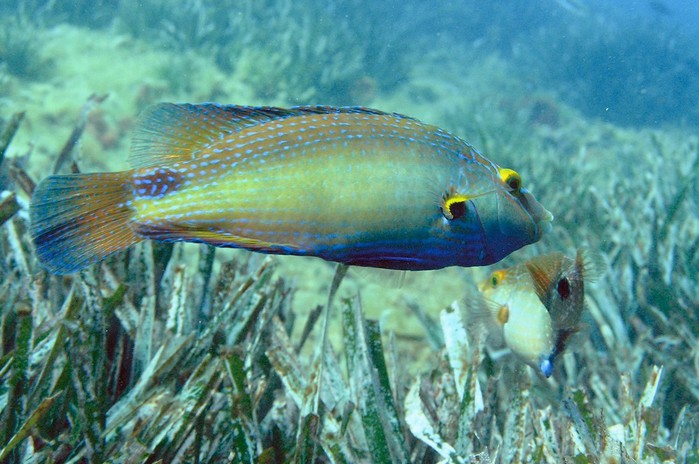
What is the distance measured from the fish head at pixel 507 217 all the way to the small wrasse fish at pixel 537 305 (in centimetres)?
25

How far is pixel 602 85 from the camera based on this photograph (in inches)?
735

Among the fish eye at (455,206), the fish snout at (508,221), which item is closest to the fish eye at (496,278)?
the fish snout at (508,221)

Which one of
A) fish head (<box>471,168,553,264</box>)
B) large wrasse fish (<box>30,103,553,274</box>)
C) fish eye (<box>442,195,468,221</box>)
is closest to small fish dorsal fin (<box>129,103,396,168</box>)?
large wrasse fish (<box>30,103,553,274</box>)

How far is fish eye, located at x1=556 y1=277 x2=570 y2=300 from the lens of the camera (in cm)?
196

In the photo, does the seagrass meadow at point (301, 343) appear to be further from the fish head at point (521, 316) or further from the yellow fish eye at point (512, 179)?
the yellow fish eye at point (512, 179)

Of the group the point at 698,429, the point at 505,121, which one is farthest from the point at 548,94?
the point at 698,429

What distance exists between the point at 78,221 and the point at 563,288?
182 centimetres

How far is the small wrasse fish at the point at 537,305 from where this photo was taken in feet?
6.40

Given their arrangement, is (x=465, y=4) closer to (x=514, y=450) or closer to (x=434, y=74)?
(x=434, y=74)

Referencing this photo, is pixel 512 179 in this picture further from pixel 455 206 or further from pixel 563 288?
pixel 563 288

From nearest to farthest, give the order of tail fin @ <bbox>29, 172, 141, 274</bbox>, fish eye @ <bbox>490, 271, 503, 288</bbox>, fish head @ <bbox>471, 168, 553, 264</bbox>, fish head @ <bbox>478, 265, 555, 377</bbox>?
tail fin @ <bbox>29, 172, 141, 274</bbox> < fish head @ <bbox>471, 168, 553, 264</bbox> < fish head @ <bbox>478, 265, 555, 377</bbox> < fish eye @ <bbox>490, 271, 503, 288</bbox>

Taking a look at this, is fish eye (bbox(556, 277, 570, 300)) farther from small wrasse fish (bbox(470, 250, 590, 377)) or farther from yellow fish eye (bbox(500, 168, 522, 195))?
yellow fish eye (bbox(500, 168, 522, 195))

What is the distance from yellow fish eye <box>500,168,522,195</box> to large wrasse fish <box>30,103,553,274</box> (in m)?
0.05

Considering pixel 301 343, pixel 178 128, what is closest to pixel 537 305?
pixel 301 343
